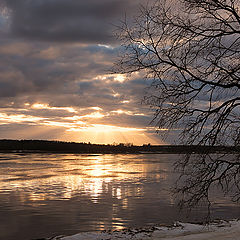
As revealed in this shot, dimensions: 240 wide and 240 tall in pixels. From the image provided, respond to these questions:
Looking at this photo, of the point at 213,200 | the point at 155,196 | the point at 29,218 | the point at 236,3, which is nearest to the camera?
the point at 236,3

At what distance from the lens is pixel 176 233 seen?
41.5 ft

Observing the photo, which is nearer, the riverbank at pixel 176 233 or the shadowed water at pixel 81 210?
the riverbank at pixel 176 233

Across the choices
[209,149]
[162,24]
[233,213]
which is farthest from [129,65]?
[233,213]

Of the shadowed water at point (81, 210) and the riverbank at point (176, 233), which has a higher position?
the riverbank at point (176, 233)

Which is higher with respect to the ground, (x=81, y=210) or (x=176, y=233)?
(x=176, y=233)

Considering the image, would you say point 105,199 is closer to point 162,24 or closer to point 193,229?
point 193,229

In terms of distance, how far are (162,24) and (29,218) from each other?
1277cm

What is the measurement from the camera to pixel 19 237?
13.9m

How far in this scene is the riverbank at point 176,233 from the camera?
11423mm

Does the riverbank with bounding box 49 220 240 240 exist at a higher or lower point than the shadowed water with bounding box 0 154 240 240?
higher

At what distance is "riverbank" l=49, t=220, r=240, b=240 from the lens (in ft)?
37.5

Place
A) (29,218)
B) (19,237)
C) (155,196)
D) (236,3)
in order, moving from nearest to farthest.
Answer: (236,3)
(19,237)
(29,218)
(155,196)

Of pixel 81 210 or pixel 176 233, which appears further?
pixel 81 210

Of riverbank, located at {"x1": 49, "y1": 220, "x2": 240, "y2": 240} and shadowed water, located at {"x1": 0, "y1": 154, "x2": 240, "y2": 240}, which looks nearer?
riverbank, located at {"x1": 49, "y1": 220, "x2": 240, "y2": 240}
